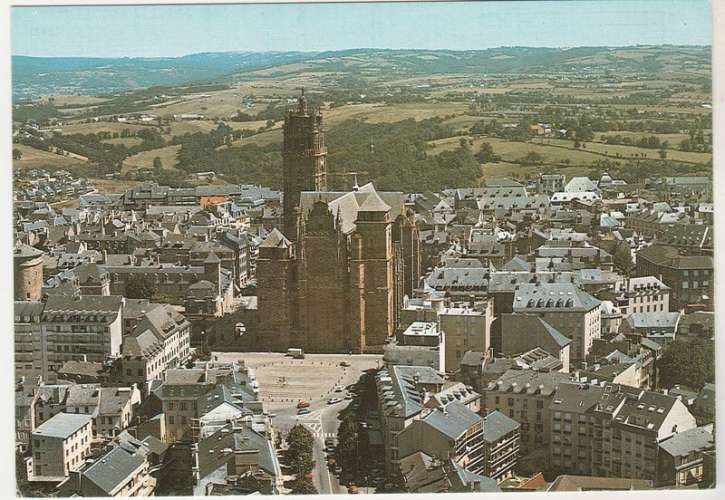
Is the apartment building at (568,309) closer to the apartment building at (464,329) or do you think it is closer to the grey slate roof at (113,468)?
the apartment building at (464,329)

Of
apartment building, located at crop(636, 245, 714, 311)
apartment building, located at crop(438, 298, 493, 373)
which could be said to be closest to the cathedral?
apartment building, located at crop(438, 298, 493, 373)

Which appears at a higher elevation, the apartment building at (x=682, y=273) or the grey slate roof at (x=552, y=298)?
the apartment building at (x=682, y=273)

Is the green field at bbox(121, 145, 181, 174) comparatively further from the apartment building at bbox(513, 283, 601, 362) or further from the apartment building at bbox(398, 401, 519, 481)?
the apartment building at bbox(513, 283, 601, 362)

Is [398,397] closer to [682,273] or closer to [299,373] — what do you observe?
[299,373]

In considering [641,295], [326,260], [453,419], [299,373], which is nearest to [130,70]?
[326,260]

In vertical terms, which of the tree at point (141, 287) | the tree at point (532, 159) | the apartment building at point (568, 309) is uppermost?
the tree at point (532, 159)

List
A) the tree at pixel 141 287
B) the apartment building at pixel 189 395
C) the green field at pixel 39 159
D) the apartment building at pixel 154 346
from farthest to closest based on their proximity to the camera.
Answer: the tree at pixel 141 287, the apartment building at pixel 154 346, the apartment building at pixel 189 395, the green field at pixel 39 159

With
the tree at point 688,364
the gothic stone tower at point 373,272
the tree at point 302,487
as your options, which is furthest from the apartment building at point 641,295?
the tree at point 302,487
